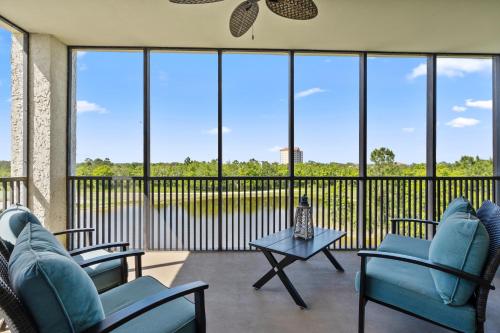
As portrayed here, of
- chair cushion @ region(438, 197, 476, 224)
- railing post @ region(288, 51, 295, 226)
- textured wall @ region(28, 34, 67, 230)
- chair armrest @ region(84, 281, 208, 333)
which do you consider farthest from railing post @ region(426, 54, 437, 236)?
textured wall @ region(28, 34, 67, 230)

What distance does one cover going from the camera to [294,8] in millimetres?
1986

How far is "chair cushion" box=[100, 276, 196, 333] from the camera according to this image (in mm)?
1253

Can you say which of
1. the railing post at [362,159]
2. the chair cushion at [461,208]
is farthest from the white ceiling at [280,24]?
the chair cushion at [461,208]

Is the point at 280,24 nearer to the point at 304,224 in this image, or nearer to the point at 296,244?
the point at 304,224

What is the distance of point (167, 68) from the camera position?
3484 mm

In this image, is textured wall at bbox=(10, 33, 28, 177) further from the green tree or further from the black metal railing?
the green tree

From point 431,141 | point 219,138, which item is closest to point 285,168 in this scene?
point 219,138

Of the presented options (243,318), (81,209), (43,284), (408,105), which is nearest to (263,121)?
(408,105)

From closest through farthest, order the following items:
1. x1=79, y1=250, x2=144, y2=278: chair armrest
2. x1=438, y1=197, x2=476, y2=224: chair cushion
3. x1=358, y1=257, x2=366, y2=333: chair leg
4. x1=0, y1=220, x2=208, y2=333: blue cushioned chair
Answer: x1=0, y1=220, x2=208, y2=333: blue cushioned chair → x1=79, y1=250, x2=144, y2=278: chair armrest → x1=358, y1=257, x2=366, y2=333: chair leg → x1=438, y1=197, x2=476, y2=224: chair cushion

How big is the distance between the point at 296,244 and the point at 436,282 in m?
1.04

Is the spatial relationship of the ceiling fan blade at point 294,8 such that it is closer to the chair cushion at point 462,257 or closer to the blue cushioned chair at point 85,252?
the chair cushion at point 462,257

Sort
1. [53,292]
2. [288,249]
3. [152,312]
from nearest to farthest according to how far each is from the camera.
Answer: [53,292]
[152,312]
[288,249]

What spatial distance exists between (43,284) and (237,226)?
2620 millimetres

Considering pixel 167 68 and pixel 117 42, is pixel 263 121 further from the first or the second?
pixel 117 42
